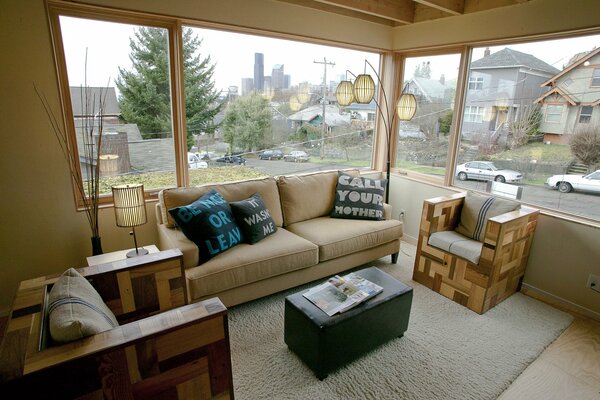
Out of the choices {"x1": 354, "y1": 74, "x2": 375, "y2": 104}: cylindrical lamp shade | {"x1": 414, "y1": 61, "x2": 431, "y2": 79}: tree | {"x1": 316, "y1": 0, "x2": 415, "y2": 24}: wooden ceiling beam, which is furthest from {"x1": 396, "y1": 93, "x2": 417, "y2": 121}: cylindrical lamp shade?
{"x1": 316, "y1": 0, "x2": 415, "y2": 24}: wooden ceiling beam

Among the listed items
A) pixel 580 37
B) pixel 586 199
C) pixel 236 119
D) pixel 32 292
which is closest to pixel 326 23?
pixel 236 119

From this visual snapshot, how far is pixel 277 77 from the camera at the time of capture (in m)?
3.52

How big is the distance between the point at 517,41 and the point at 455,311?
7.98 ft

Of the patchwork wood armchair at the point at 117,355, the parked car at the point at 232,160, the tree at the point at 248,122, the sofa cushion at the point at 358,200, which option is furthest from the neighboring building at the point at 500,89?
the patchwork wood armchair at the point at 117,355

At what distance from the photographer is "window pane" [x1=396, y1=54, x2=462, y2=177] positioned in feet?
12.0

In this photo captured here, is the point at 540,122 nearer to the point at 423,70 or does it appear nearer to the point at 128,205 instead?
the point at 423,70

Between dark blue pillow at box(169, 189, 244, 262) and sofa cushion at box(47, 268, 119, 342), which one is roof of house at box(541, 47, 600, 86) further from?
sofa cushion at box(47, 268, 119, 342)

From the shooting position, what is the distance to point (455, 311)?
2.68 meters

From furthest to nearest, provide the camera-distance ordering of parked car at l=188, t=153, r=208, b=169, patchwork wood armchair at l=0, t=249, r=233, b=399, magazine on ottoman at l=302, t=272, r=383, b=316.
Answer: parked car at l=188, t=153, r=208, b=169 → magazine on ottoman at l=302, t=272, r=383, b=316 → patchwork wood armchair at l=0, t=249, r=233, b=399

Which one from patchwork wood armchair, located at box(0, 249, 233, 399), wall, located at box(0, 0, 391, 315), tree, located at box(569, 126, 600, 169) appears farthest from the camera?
tree, located at box(569, 126, 600, 169)

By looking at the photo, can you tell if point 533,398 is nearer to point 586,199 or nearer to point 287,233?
point 586,199

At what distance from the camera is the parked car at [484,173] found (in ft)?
10.5

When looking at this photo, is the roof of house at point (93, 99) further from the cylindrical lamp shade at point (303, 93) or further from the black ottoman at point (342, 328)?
the black ottoman at point (342, 328)

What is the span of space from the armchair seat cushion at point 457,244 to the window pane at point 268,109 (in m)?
1.65
